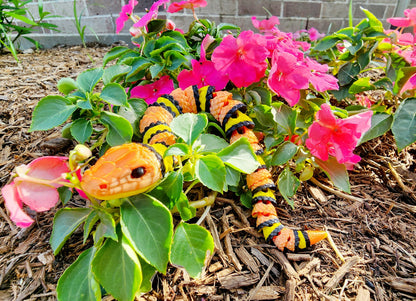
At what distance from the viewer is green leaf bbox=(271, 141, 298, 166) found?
0.95 m

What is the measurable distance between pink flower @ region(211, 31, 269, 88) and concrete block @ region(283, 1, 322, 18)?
7.32 feet

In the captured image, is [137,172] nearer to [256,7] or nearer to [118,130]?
[118,130]

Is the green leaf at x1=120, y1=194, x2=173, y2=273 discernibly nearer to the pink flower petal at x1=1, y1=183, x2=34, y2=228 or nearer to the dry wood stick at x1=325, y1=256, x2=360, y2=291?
the pink flower petal at x1=1, y1=183, x2=34, y2=228

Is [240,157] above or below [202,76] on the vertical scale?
below

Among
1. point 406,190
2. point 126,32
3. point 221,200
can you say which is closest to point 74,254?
point 221,200

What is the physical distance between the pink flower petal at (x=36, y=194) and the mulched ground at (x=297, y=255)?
267mm

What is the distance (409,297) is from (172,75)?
120cm

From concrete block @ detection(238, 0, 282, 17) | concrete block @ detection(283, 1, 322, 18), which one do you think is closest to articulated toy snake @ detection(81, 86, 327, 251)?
concrete block @ detection(238, 0, 282, 17)

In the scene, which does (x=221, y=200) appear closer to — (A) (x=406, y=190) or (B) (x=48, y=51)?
Result: (A) (x=406, y=190)

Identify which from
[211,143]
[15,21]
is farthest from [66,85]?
[15,21]

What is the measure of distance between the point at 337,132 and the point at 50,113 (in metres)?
0.90

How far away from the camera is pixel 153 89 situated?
50.0 inches

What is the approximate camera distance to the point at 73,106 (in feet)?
3.00

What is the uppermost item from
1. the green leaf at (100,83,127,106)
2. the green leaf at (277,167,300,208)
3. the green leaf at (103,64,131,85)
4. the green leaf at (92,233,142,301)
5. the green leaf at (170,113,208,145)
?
the green leaf at (103,64,131,85)
